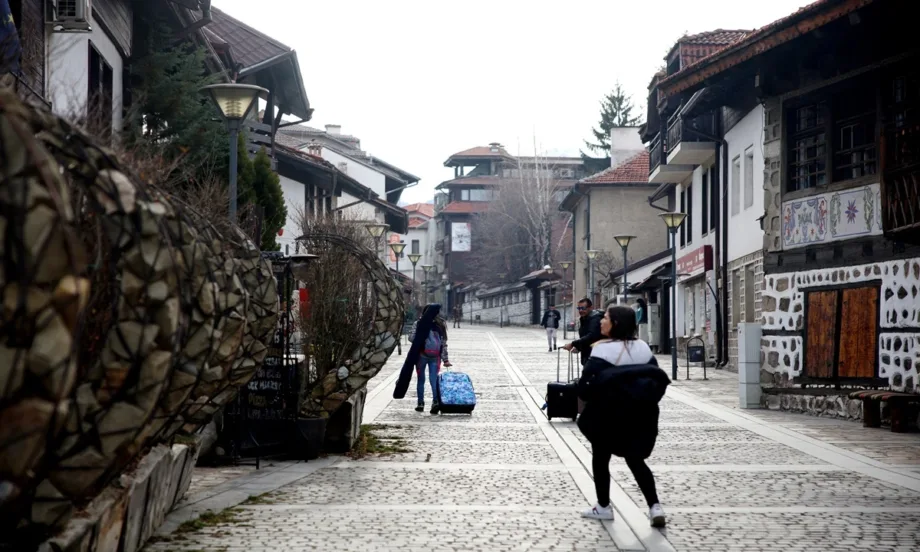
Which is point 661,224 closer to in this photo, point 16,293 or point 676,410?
point 676,410

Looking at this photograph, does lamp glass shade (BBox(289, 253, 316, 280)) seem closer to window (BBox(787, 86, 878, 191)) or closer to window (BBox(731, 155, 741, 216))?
window (BBox(787, 86, 878, 191))

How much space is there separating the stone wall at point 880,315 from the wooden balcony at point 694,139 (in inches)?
465

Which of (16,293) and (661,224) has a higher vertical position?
(661,224)

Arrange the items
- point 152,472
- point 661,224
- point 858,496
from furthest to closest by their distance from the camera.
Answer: point 661,224, point 858,496, point 152,472

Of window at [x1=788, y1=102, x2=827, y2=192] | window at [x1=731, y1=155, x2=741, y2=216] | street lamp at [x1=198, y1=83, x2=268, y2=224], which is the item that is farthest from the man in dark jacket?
window at [x1=731, y1=155, x2=741, y2=216]

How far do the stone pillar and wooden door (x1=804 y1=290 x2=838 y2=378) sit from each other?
786mm

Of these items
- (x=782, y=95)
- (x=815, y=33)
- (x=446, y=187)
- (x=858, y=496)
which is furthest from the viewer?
(x=446, y=187)

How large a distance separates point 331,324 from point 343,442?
124 inches

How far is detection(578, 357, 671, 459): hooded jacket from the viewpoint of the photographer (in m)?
8.67

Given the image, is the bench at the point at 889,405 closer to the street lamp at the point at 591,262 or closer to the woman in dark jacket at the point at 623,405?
the woman in dark jacket at the point at 623,405

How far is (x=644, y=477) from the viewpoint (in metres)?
8.75

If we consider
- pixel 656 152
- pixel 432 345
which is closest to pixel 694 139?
pixel 656 152

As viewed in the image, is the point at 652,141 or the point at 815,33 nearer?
the point at 815,33

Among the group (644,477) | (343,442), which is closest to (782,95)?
(343,442)
